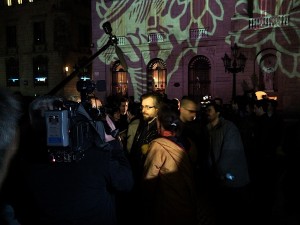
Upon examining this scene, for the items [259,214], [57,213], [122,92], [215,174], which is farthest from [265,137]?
[122,92]

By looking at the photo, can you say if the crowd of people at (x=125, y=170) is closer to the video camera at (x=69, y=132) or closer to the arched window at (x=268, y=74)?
the video camera at (x=69, y=132)

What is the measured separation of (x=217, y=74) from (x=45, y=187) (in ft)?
70.2

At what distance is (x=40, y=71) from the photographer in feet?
108

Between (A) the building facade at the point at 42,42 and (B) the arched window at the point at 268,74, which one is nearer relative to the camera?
(B) the arched window at the point at 268,74

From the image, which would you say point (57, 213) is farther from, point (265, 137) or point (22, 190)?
point (265, 137)

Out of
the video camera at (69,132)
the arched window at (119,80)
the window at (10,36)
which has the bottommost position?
the video camera at (69,132)

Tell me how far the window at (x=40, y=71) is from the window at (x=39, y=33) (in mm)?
1563

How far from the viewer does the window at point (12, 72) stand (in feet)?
113

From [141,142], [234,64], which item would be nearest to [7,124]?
[141,142]

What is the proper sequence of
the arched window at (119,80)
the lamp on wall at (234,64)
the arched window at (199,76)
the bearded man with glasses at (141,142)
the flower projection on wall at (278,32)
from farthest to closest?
the arched window at (119,80)
the arched window at (199,76)
the flower projection on wall at (278,32)
the lamp on wall at (234,64)
the bearded man with glasses at (141,142)

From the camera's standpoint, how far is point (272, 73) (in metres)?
21.6

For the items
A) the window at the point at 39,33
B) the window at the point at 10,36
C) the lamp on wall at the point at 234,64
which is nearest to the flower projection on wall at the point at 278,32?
the lamp on wall at the point at 234,64

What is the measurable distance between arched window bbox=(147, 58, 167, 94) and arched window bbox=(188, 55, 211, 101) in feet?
6.58

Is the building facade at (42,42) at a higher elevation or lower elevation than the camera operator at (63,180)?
higher
